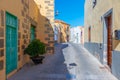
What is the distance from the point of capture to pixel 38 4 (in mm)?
15430

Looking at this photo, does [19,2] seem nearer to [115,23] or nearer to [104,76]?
[115,23]

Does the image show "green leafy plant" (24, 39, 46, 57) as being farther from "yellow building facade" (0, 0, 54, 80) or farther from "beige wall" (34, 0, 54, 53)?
"beige wall" (34, 0, 54, 53)

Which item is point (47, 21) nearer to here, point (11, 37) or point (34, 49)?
point (34, 49)

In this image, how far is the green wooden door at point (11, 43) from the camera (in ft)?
23.0

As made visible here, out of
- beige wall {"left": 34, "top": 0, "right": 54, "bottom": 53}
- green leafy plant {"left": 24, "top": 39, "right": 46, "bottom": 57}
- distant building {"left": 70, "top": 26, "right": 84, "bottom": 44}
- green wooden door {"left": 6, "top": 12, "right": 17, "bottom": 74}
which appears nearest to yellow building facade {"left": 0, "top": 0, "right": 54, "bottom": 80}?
green wooden door {"left": 6, "top": 12, "right": 17, "bottom": 74}

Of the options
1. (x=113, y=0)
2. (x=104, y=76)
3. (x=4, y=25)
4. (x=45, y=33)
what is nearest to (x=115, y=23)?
(x=113, y=0)

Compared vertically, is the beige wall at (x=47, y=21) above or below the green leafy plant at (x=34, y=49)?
above

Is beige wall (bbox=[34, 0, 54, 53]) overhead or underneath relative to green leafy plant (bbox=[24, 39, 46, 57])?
overhead

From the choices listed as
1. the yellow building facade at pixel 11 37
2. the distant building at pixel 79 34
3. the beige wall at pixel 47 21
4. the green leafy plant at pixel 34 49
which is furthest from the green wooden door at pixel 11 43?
the distant building at pixel 79 34

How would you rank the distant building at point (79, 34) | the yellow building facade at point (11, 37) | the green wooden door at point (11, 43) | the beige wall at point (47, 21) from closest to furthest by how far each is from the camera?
the yellow building facade at point (11, 37), the green wooden door at point (11, 43), the beige wall at point (47, 21), the distant building at point (79, 34)

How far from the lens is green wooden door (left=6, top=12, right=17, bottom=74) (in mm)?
7010

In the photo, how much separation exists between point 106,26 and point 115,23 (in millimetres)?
2417

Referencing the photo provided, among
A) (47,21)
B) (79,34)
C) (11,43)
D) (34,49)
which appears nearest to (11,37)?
(11,43)

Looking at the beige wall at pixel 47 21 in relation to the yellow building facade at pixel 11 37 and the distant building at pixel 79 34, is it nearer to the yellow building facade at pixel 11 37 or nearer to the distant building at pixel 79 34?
the yellow building facade at pixel 11 37
